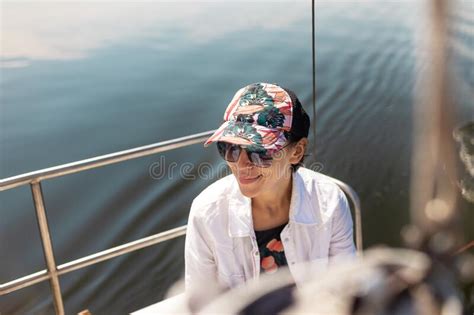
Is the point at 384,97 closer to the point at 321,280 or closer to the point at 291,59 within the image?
the point at 291,59

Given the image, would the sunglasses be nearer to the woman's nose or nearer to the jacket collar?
the woman's nose

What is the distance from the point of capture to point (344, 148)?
6.07 m

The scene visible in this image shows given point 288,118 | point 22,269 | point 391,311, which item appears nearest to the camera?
point 391,311

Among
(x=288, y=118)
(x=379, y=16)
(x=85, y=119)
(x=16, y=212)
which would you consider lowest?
(x=16, y=212)

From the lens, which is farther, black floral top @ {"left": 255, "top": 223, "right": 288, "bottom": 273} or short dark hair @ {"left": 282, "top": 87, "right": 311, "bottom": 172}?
black floral top @ {"left": 255, "top": 223, "right": 288, "bottom": 273}

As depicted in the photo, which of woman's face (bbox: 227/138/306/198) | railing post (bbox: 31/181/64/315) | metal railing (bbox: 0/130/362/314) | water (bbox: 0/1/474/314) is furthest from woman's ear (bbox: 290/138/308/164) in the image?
water (bbox: 0/1/474/314)

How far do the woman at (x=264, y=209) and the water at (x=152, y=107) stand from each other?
3.22 meters

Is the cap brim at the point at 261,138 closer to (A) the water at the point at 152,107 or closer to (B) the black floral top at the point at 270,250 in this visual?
(B) the black floral top at the point at 270,250

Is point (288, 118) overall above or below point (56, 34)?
above

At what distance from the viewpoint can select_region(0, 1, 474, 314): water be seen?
484 cm

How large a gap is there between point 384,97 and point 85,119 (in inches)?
132

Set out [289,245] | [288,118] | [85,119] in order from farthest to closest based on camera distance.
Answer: [85,119]
[289,245]
[288,118]

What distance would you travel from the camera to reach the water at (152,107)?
4840mm

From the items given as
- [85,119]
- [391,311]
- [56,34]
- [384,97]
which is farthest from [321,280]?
[56,34]
